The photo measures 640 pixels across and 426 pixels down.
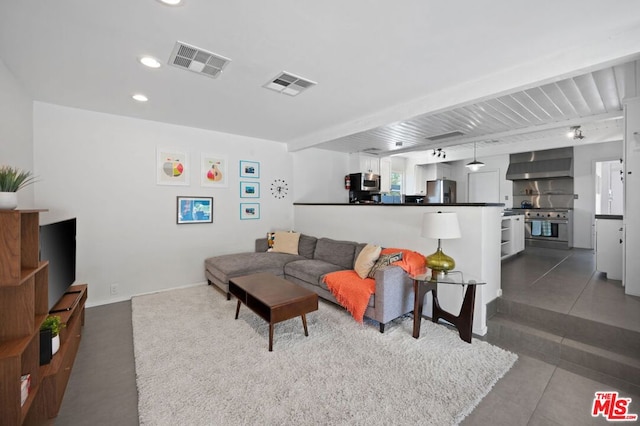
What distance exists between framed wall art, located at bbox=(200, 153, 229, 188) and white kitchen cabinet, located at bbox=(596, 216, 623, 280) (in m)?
5.70

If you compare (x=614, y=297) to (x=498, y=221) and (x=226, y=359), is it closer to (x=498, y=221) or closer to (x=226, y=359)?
(x=498, y=221)

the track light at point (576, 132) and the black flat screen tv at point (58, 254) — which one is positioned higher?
the track light at point (576, 132)

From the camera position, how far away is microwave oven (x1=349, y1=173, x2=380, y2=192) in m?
6.45

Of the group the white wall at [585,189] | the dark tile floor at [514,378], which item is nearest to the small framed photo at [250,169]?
the dark tile floor at [514,378]

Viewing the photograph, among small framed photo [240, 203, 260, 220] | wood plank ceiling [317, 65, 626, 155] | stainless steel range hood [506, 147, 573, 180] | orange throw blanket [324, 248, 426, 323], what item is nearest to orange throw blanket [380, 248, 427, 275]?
orange throw blanket [324, 248, 426, 323]

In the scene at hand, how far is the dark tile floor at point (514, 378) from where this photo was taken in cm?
183

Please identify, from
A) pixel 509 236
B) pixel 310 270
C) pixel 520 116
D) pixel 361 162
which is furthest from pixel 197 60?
pixel 509 236

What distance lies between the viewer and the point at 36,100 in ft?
10.9

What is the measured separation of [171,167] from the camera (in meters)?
4.29

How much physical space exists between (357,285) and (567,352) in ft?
6.38

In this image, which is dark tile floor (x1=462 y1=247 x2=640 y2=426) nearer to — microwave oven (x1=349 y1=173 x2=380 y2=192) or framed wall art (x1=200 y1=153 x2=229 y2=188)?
microwave oven (x1=349 y1=173 x2=380 y2=192)

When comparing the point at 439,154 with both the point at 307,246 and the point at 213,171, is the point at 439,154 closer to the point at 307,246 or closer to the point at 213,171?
the point at 307,246

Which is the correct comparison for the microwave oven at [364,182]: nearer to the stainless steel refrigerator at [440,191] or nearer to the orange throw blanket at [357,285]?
the stainless steel refrigerator at [440,191]

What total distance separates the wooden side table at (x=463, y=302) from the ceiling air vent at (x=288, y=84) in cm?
233
